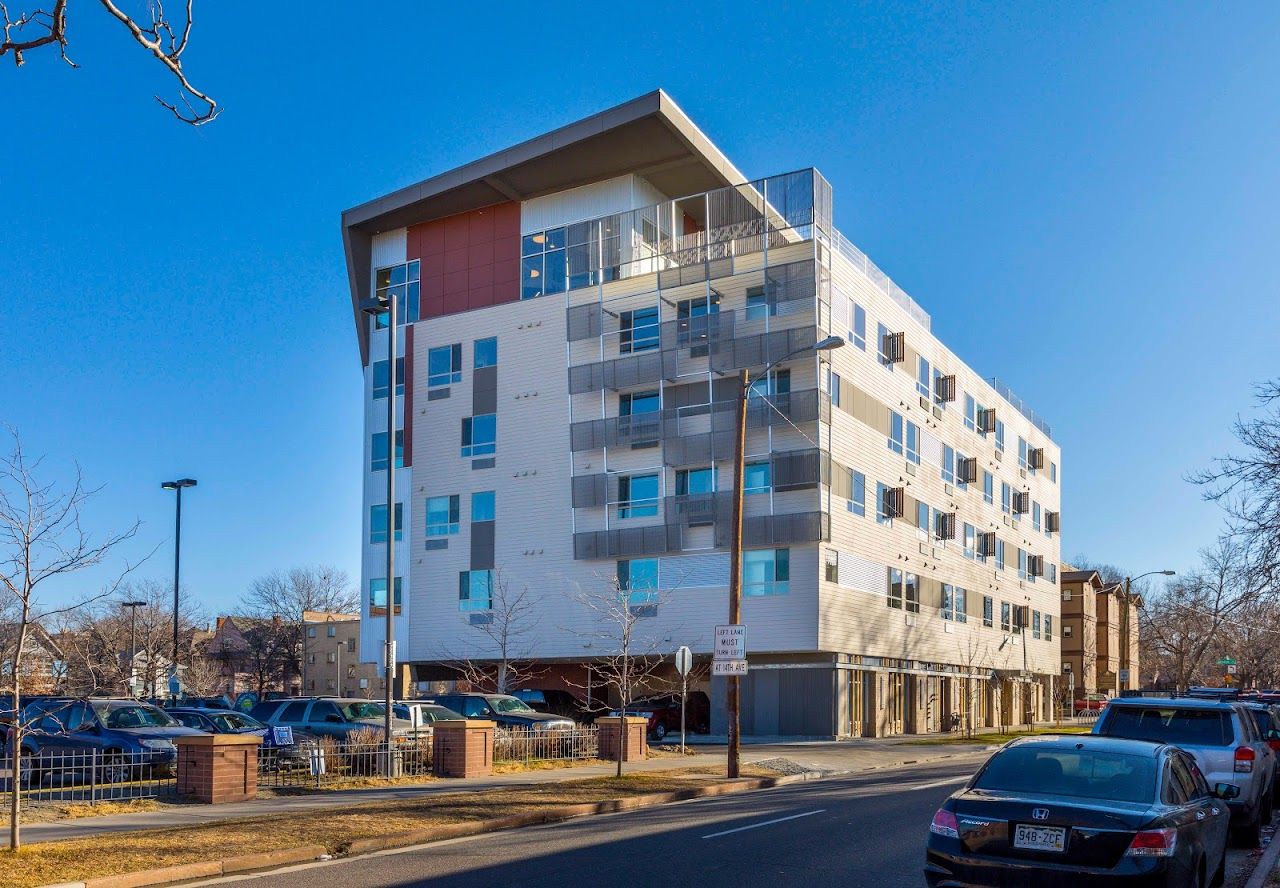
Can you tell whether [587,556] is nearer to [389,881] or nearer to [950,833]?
[389,881]

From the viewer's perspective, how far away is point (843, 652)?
46.9 m

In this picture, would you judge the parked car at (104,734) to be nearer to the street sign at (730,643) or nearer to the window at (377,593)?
the street sign at (730,643)

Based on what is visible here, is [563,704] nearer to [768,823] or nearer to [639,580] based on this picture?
[639,580]

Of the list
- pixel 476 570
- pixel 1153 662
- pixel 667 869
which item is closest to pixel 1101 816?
pixel 667 869

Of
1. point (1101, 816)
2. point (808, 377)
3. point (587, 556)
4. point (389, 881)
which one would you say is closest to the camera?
point (1101, 816)

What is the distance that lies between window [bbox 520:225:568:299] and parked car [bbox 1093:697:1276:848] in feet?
127

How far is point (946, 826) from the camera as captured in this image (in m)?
8.89

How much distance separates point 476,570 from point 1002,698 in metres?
32.4

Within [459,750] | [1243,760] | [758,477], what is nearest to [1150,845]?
[1243,760]

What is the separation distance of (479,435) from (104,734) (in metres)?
32.0

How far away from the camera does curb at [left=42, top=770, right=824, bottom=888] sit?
38.0ft

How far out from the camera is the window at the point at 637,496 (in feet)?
160

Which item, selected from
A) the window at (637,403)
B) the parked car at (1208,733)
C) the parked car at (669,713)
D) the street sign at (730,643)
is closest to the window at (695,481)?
the window at (637,403)

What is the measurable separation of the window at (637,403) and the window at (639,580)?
5725 mm
